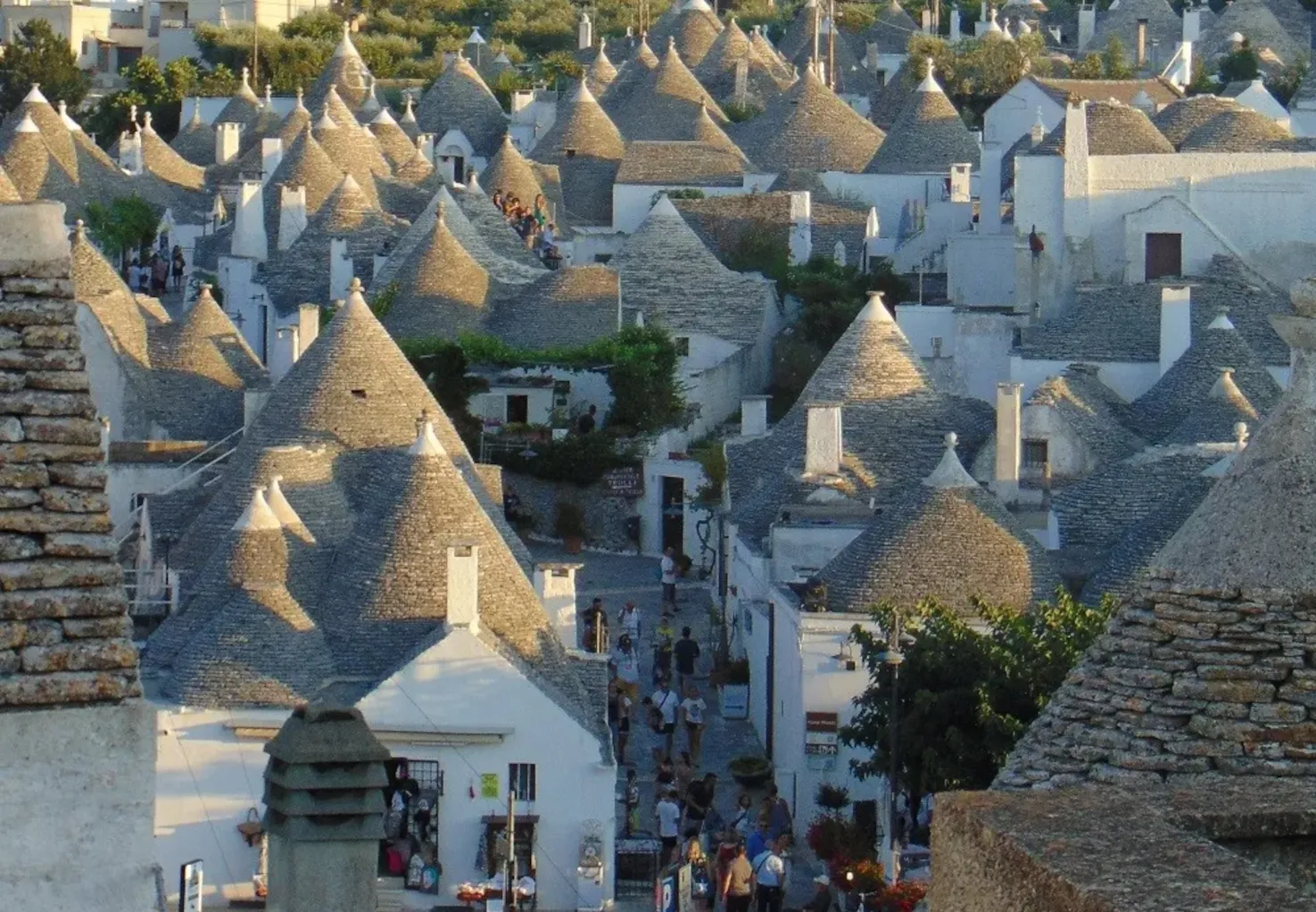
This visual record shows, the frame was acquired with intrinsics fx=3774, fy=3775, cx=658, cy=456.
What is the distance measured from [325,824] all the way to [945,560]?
69.4 feet

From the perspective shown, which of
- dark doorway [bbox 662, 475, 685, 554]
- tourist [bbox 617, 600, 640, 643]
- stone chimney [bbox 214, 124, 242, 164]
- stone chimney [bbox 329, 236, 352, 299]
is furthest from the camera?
stone chimney [bbox 214, 124, 242, 164]

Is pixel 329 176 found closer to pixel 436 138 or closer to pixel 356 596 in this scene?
pixel 436 138

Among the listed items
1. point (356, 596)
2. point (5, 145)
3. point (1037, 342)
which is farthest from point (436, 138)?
point (356, 596)

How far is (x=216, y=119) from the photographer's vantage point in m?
83.2

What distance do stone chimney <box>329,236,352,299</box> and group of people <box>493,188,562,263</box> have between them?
5.10 m

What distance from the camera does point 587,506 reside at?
46594 mm

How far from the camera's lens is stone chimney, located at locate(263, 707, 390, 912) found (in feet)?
34.3

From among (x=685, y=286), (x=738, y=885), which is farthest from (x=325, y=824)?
(x=685, y=286)

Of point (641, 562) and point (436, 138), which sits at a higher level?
point (436, 138)

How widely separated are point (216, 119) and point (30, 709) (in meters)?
76.2

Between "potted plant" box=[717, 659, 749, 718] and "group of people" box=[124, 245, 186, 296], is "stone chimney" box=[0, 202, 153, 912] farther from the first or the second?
"group of people" box=[124, 245, 186, 296]

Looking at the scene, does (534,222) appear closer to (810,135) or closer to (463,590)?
(810,135)

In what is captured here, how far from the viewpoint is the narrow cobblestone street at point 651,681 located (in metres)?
30.1

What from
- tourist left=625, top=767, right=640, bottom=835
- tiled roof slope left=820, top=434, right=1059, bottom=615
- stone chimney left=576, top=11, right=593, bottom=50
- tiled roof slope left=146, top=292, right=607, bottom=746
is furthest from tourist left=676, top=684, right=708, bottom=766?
Answer: stone chimney left=576, top=11, right=593, bottom=50
